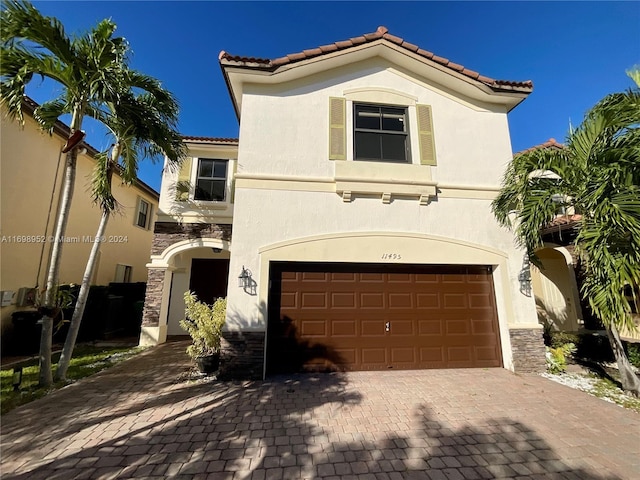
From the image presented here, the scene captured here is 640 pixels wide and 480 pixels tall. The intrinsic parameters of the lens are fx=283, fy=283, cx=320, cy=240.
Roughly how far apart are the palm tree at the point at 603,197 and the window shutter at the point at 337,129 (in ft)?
14.3

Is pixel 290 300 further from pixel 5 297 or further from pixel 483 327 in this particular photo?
pixel 5 297

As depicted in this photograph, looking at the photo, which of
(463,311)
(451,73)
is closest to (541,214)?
(463,311)

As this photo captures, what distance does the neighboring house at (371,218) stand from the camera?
714cm

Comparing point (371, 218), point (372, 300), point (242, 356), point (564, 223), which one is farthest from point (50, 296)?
point (564, 223)

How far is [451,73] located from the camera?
8211 mm

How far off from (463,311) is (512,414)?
117 inches

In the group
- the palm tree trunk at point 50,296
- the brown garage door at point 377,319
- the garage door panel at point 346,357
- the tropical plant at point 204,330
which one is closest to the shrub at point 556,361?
the brown garage door at point 377,319

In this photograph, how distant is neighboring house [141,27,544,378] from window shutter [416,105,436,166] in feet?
0.11

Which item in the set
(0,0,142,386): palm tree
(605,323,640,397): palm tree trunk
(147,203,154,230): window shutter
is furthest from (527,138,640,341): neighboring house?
(147,203,154,230): window shutter

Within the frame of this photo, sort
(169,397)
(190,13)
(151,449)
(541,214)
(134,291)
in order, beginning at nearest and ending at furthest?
(151,449) < (169,397) < (541,214) < (190,13) < (134,291)

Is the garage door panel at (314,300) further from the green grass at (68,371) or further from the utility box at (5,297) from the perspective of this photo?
the utility box at (5,297)

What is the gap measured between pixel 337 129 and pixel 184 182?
6532 mm

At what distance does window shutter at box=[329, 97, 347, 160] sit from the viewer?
25.5ft

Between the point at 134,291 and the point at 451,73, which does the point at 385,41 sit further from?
the point at 134,291
